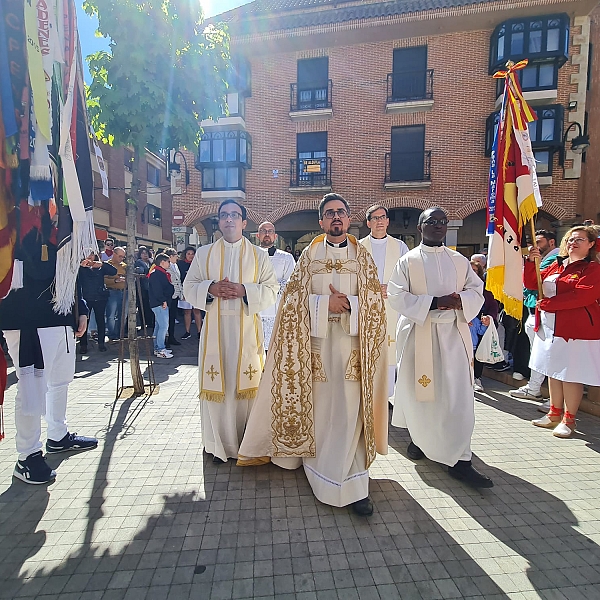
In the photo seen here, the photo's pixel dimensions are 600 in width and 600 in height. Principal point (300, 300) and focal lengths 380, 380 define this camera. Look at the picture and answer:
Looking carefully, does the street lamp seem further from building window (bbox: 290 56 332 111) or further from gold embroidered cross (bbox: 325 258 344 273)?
gold embroidered cross (bbox: 325 258 344 273)

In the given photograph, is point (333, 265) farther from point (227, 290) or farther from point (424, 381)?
point (424, 381)

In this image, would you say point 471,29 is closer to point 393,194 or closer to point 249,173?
point 393,194

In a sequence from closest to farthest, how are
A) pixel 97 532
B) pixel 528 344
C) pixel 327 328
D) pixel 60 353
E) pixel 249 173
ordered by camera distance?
pixel 97 532 < pixel 327 328 < pixel 60 353 < pixel 528 344 < pixel 249 173

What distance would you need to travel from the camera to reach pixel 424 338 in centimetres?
315

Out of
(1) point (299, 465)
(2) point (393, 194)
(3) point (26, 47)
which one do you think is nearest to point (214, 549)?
(1) point (299, 465)

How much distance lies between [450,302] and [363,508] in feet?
5.39

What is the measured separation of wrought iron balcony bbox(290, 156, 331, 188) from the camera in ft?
48.4

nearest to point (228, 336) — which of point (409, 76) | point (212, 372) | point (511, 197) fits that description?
point (212, 372)

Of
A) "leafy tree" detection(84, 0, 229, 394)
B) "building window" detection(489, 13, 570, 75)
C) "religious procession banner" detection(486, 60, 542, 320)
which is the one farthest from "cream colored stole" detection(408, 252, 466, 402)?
"building window" detection(489, 13, 570, 75)

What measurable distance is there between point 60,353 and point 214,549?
214cm

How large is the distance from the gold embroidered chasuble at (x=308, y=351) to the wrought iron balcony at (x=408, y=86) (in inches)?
539

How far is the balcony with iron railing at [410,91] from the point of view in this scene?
13945 mm

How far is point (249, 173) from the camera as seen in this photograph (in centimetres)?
1541

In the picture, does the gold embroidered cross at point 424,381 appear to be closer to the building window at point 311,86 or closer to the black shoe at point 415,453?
the black shoe at point 415,453
